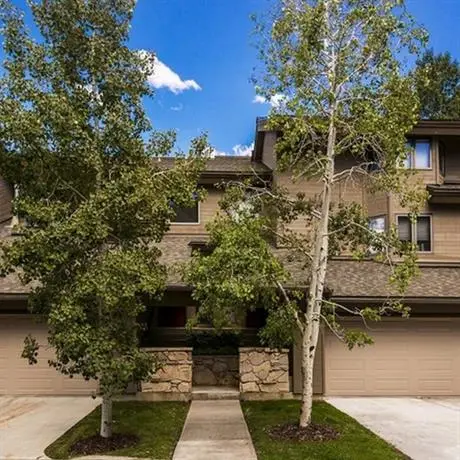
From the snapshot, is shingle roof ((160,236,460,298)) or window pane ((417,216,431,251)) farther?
window pane ((417,216,431,251))

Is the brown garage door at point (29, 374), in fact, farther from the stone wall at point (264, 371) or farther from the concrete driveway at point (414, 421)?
the concrete driveway at point (414, 421)

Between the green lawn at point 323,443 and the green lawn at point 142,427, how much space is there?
142 centimetres

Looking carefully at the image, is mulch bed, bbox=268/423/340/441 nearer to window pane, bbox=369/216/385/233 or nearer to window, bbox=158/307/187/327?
window pane, bbox=369/216/385/233

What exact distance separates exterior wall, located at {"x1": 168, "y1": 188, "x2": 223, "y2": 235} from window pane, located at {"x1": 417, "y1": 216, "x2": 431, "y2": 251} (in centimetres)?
627

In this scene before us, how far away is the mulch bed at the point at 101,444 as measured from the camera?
8.07 m

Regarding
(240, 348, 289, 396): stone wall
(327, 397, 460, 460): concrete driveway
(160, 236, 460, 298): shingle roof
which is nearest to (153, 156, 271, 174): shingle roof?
(160, 236, 460, 298): shingle roof

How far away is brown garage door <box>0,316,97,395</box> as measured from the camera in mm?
13312

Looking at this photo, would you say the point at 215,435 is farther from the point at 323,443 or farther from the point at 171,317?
the point at 171,317

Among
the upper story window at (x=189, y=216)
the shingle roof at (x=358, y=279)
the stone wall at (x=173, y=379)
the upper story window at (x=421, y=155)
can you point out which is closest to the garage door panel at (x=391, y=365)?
the shingle roof at (x=358, y=279)

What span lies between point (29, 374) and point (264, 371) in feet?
19.4

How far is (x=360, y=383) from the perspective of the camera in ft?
43.9

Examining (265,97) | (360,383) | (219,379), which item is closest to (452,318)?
(360,383)

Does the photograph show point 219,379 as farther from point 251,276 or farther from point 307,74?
point 307,74

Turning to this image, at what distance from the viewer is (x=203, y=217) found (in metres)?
17.3
